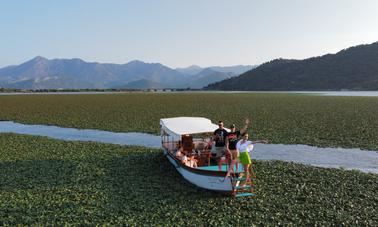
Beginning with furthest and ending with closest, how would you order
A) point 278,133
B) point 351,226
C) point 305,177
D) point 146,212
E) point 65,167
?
point 278,133, point 65,167, point 305,177, point 146,212, point 351,226

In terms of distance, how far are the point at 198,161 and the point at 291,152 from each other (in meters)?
10.0

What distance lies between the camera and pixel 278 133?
35.6 metres

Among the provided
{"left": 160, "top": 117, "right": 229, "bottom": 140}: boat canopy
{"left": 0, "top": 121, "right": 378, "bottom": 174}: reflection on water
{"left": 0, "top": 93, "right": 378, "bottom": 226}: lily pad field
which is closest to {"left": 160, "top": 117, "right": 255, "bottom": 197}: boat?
{"left": 160, "top": 117, "right": 229, "bottom": 140}: boat canopy

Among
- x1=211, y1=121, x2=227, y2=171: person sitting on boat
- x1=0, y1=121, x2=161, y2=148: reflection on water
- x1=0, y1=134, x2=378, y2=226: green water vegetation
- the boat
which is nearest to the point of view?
x1=0, y1=134, x2=378, y2=226: green water vegetation

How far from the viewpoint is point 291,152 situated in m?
Result: 27.4

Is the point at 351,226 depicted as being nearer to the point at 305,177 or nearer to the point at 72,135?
the point at 305,177

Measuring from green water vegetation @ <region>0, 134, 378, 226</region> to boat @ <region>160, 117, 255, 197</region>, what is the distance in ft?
1.87

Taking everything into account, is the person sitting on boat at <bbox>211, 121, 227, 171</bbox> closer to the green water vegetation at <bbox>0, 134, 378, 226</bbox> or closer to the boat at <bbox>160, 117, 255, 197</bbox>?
the boat at <bbox>160, 117, 255, 197</bbox>

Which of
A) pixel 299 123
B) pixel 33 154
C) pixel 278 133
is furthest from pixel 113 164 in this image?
pixel 299 123

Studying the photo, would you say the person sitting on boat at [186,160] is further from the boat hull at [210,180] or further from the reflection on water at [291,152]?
the reflection on water at [291,152]

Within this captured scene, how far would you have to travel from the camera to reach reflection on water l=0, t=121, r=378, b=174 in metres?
23.8

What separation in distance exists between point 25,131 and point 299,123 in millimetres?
33778

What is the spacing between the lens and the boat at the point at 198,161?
55.0ft

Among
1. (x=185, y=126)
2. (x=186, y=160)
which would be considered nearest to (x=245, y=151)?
(x=186, y=160)
